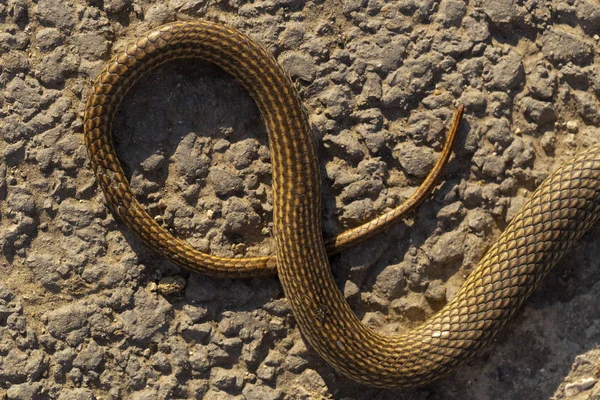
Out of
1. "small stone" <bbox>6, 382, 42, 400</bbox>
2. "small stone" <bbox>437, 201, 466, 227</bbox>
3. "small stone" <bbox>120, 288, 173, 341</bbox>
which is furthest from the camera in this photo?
"small stone" <bbox>437, 201, 466, 227</bbox>

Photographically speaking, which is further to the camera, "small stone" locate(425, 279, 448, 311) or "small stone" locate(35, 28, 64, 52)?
"small stone" locate(425, 279, 448, 311)

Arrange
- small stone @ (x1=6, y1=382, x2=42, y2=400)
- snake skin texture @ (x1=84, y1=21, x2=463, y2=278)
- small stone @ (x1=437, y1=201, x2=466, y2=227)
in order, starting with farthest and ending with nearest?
small stone @ (x1=437, y1=201, x2=466, y2=227) → small stone @ (x1=6, y1=382, x2=42, y2=400) → snake skin texture @ (x1=84, y1=21, x2=463, y2=278)

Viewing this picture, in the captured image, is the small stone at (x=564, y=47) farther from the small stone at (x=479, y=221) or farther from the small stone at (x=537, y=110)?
the small stone at (x=479, y=221)

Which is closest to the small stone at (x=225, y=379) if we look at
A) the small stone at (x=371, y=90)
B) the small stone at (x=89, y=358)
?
the small stone at (x=89, y=358)

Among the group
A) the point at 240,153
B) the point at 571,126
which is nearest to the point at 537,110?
the point at 571,126

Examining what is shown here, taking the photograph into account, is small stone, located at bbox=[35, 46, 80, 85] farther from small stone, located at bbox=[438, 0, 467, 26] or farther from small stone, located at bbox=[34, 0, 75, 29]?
small stone, located at bbox=[438, 0, 467, 26]

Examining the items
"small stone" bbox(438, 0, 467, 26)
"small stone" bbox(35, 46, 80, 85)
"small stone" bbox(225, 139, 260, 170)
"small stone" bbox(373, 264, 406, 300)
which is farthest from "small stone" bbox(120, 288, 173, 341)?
"small stone" bbox(438, 0, 467, 26)

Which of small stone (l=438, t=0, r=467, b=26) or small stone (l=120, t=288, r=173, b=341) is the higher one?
small stone (l=438, t=0, r=467, b=26)

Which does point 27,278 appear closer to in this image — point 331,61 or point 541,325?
point 331,61
